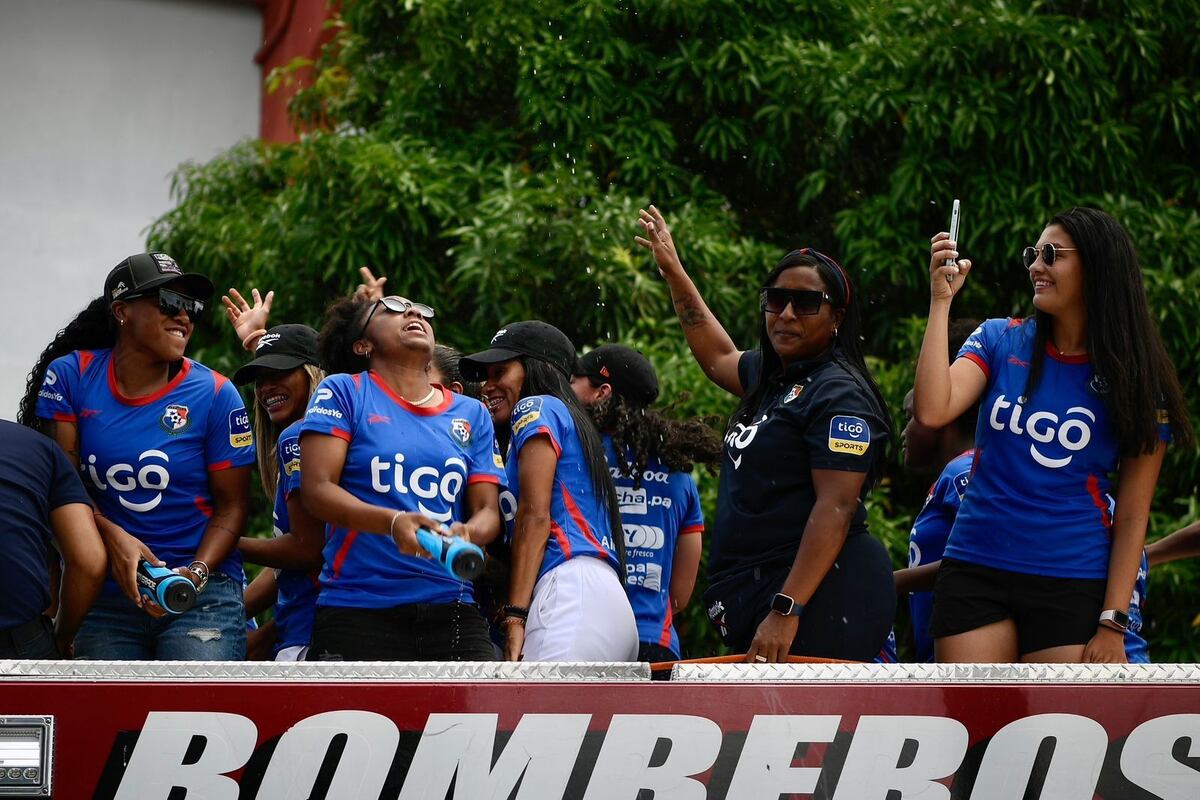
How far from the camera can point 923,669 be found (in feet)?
9.59

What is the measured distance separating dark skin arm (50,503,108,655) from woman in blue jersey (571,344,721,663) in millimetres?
1900

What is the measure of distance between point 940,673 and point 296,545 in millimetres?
2308

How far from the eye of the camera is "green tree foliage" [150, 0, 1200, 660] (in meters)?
8.59

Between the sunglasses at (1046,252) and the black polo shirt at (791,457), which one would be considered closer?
the black polo shirt at (791,457)

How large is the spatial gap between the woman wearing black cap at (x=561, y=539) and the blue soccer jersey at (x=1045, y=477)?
3.41 ft

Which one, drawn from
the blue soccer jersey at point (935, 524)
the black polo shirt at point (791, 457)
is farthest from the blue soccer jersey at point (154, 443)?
the blue soccer jersey at point (935, 524)

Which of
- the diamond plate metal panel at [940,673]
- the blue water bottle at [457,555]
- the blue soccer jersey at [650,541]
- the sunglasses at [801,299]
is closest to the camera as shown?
the diamond plate metal panel at [940,673]

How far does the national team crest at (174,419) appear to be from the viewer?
4391 mm

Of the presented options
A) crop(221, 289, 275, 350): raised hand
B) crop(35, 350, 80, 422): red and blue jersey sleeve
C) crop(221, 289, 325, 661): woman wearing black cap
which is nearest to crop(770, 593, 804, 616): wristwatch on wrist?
crop(221, 289, 325, 661): woman wearing black cap

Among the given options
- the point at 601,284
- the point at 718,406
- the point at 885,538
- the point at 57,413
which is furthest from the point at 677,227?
the point at 57,413

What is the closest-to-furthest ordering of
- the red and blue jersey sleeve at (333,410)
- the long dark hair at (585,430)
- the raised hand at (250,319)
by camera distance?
the red and blue jersey sleeve at (333,410) → the long dark hair at (585,430) → the raised hand at (250,319)

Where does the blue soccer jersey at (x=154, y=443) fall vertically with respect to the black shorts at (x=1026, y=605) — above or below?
below

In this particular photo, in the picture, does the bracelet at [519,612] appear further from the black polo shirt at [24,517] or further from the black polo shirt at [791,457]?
the black polo shirt at [24,517]

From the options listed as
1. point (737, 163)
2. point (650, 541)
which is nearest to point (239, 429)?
point (650, 541)
